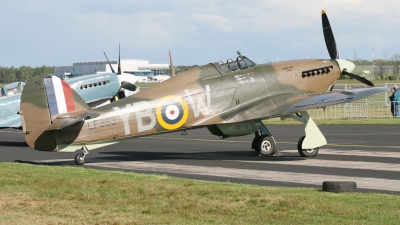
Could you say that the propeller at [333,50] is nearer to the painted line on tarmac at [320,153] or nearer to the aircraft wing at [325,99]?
the aircraft wing at [325,99]

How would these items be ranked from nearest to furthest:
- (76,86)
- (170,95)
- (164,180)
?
(164,180), (170,95), (76,86)

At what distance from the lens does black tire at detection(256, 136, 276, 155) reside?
1870 centimetres

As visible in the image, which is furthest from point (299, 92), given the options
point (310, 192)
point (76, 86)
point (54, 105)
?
point (76, 86)

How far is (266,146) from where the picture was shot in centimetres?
1873

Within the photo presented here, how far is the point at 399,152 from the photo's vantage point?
1892 centimetres

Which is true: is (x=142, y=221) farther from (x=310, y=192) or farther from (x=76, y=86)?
(x=76, y=86)

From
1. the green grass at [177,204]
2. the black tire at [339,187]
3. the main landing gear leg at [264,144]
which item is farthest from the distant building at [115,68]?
the black tire at [339,187]

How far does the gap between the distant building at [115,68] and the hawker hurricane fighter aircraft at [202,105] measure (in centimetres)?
4580

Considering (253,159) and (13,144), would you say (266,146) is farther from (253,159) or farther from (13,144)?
(13,144)

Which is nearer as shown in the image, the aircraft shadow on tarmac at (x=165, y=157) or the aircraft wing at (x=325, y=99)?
the aircraft wing at (x=325, y=99)

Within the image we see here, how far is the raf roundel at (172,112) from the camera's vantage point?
674 inches

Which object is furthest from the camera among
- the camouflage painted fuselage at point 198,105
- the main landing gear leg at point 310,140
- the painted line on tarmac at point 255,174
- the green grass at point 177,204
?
the main landing gear leg at point 310,140

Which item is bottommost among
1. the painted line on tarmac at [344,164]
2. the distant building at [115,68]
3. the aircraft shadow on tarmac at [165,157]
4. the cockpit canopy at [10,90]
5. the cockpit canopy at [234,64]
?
the painted line on tarmac at [344,164]

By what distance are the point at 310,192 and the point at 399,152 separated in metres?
8.65
